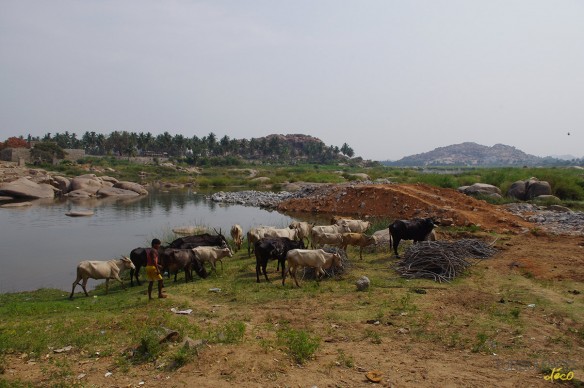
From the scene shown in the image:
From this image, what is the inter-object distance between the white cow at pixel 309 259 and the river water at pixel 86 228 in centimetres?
690

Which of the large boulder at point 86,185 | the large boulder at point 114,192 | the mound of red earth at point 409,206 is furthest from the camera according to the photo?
the large boulder at point 86,185

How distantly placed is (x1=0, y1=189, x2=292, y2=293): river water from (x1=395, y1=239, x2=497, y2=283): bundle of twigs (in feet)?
32.1

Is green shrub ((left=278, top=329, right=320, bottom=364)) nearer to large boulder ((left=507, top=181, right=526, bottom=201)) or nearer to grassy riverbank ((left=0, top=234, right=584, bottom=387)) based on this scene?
grassy riverbank ((left=0, top=234, right=584, bottom=387))

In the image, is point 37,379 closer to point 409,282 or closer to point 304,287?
point 304,287

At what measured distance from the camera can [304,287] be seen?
11.0 meters

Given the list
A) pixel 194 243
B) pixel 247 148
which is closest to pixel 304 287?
pixel 194 243

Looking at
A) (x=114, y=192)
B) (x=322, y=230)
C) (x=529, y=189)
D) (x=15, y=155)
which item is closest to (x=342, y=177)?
(x=529, y=189)

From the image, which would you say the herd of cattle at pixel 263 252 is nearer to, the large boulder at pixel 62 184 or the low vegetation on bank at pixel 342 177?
the low vegetation on bank at pixel 342 177

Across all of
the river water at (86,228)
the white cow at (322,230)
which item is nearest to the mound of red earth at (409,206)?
the river water at (86,228)

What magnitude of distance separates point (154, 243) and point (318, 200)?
81.9 feet

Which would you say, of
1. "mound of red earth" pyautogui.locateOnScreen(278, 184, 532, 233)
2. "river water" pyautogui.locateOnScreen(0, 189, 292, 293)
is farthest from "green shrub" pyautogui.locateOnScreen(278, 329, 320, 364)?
"mound of red earth" pyautogui.locateOnScreen(278, 184, 532, 233)

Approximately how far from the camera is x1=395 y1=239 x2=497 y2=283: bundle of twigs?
11.9 metres

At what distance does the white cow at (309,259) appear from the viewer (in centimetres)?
1112

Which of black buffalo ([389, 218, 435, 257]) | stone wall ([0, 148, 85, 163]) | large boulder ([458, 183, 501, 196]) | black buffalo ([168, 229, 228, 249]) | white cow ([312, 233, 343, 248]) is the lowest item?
black buffalo ([168, 229, 228, 249])
